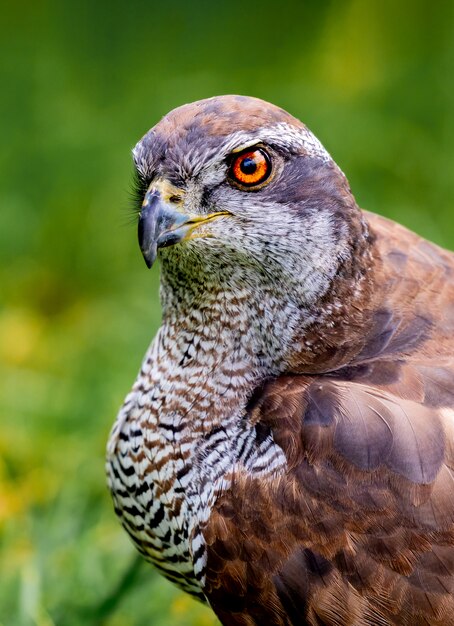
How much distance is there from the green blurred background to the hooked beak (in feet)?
5.34

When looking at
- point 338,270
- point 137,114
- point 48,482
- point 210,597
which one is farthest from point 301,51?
point 210,597

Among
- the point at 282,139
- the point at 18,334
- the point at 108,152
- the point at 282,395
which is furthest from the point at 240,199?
the point at 108,152

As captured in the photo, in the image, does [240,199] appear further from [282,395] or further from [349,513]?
[349,513]

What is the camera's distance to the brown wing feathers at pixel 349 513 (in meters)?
3.15

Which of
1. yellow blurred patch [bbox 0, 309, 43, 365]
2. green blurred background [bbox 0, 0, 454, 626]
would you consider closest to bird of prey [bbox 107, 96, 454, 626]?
green blurred background [bbox 0, 0, 454, 626]

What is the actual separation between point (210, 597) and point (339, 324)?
893mm

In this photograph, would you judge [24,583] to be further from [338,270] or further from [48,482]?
[338,270]

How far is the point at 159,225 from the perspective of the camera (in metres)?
3.25

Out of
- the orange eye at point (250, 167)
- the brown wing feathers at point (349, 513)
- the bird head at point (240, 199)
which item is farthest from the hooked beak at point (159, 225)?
the brown wing feathers at point (349, 513)

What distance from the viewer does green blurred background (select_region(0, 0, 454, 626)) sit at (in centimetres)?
510

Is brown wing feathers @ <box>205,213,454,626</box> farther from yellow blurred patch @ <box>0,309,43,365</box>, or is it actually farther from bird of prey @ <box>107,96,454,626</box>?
yellow blurred patch @ <box>0,309,43,365</box>

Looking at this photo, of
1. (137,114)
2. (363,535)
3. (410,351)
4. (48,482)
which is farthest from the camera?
(137,114)

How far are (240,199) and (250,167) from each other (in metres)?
0.10

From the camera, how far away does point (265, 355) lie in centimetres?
350
